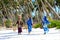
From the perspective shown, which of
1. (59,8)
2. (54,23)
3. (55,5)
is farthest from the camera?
(59,8)

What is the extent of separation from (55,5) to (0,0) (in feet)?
125

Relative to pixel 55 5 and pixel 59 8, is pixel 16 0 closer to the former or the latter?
pixel 55 5

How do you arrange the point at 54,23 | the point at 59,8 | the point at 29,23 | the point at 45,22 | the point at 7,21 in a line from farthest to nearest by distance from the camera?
the point at 59,8, the point at 7,21, the point at 54,23, the point at 29,23, the point at 45,22

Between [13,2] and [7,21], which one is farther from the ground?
[13,2]

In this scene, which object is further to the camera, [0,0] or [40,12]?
[40,12]

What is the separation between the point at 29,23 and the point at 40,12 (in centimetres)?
2569

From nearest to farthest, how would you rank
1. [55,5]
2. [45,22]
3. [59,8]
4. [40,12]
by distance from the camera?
[45,22], [40,12], [55,5], [59,8]

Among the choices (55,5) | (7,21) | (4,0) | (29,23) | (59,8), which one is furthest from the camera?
(59,8)

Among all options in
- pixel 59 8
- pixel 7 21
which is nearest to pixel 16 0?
pixel 7 21

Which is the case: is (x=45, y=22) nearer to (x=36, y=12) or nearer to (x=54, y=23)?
(x=54, y=23)

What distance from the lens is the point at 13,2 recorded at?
1998cm

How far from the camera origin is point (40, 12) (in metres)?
46.1

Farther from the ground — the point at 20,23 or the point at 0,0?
the point at 0,0

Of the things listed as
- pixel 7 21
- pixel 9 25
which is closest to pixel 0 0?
pixel 9 25
